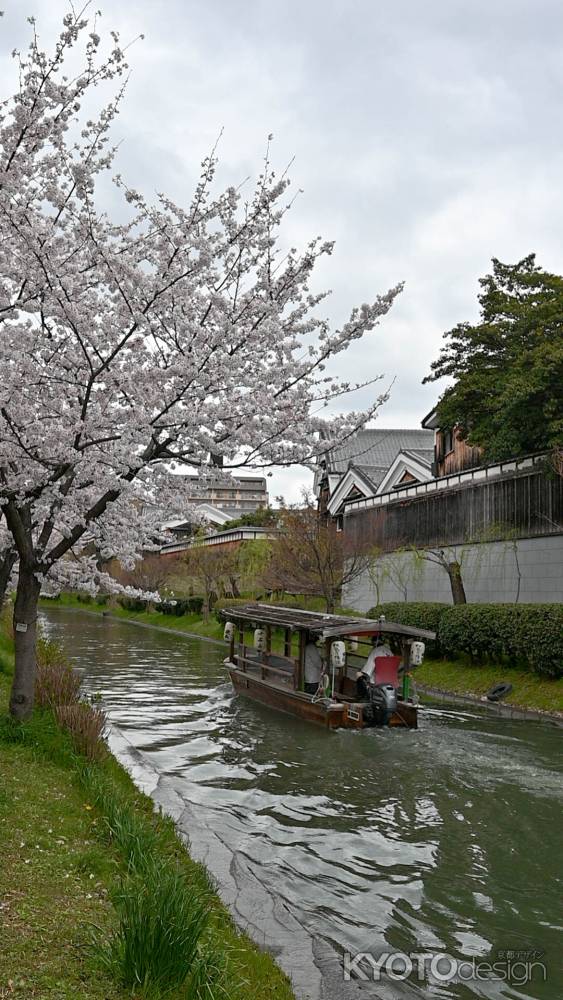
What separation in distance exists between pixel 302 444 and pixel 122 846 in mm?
5066

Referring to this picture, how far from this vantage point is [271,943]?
6.44m

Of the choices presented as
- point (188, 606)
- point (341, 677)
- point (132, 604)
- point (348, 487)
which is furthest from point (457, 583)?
point (132, 604)

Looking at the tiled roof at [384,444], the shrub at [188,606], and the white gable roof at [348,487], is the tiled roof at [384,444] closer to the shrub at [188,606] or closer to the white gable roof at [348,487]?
the white gable roof at [348,487]

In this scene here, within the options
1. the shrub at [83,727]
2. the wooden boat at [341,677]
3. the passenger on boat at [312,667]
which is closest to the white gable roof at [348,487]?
the wooden boat at [341,677]

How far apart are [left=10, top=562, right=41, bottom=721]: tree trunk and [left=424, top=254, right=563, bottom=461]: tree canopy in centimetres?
1441

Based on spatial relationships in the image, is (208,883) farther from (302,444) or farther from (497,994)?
(302,444)

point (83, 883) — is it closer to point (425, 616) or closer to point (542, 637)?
point (542, 637)

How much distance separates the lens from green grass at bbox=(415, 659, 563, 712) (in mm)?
18234

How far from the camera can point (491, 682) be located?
67.2 ft

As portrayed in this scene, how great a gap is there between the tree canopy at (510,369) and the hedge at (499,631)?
15.2 ft

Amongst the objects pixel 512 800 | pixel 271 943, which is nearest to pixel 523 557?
pixel 512 800

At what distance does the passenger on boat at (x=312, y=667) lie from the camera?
18.3 meters

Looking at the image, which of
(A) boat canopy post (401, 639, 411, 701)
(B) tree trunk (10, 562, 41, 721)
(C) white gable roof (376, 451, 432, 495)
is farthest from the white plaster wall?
(B) tree trunk (10, 562, 41, 721)

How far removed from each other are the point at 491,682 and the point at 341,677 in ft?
13.7
